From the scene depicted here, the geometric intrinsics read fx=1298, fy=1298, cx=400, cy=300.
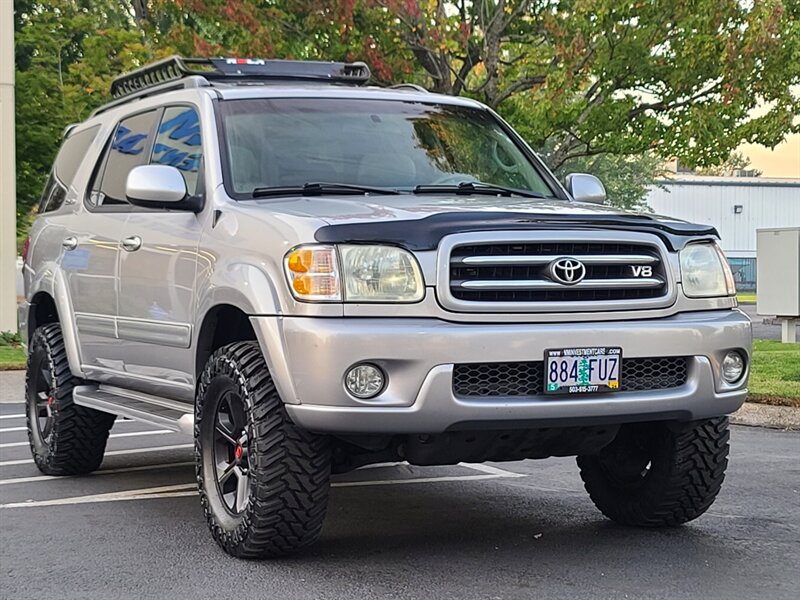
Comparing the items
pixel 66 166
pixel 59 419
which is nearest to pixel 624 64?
pixel 66 166

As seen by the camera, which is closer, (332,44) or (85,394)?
(85,394)

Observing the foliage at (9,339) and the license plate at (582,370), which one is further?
the foliage at (9,339)

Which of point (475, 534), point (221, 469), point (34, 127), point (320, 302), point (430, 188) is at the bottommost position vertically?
point (475, 534)

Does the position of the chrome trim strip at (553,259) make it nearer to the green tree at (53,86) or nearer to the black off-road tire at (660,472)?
the black off-road tire at (660,472)

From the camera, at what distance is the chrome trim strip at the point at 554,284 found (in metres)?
4.91

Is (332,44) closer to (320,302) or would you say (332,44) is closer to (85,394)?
(85,394)

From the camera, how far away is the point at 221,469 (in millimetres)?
5512

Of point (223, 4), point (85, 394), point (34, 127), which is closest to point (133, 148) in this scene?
point (85, 394)

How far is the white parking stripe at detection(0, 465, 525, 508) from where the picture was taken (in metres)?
6.90

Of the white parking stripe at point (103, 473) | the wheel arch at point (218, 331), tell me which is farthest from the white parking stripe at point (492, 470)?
the wheel arch at point (218, 331)

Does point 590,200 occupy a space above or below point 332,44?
below

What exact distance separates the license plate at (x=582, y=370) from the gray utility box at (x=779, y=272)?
14608 millimetres

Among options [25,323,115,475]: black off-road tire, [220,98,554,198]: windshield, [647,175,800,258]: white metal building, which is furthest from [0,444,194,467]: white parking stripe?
[647,175,800,258]: white metal building

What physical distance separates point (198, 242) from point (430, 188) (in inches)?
42.7
